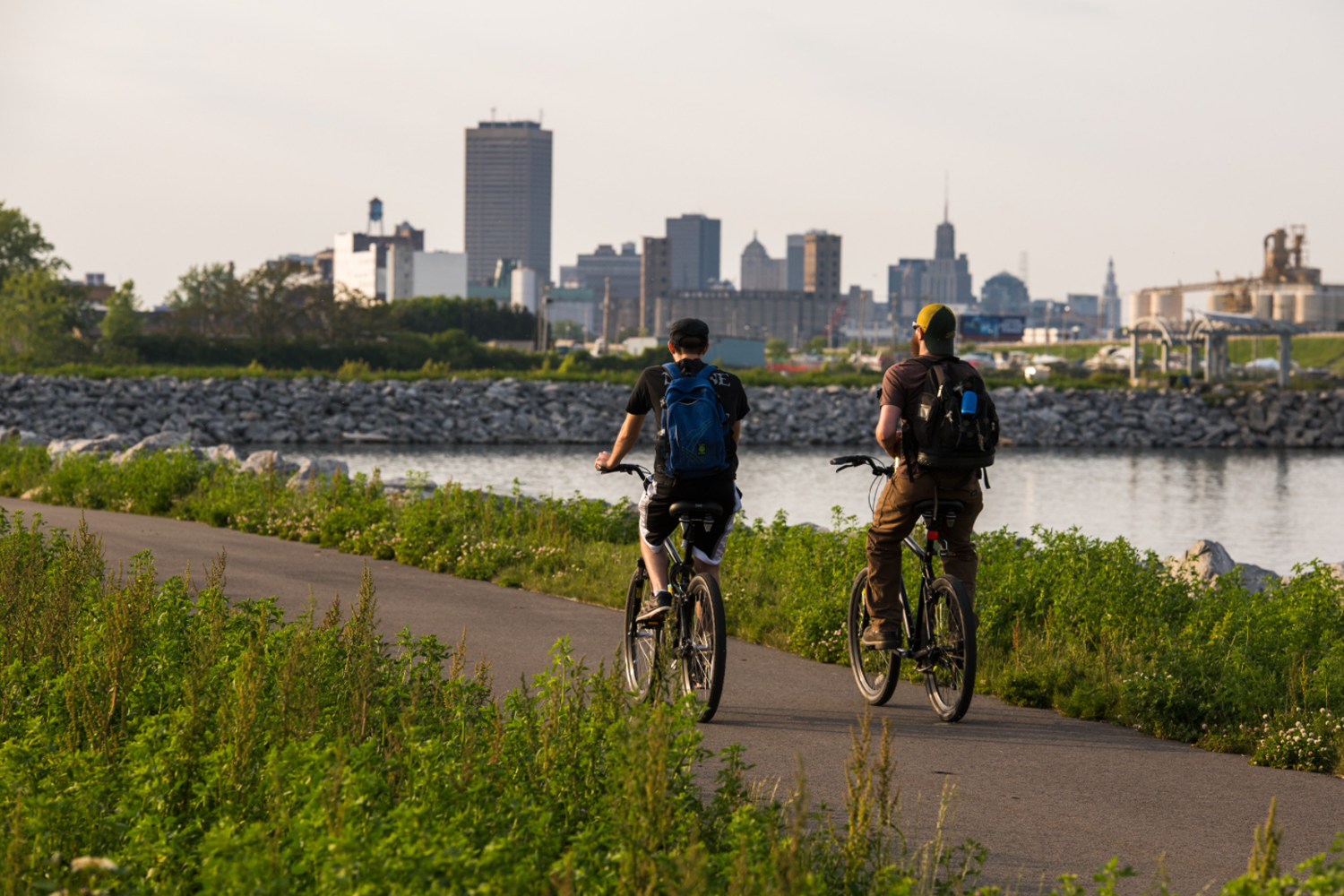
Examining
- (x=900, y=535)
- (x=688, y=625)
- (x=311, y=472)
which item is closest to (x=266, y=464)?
(x=311, y=472)

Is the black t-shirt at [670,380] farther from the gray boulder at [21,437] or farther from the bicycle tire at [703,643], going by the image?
the gray boulder at [21,437]

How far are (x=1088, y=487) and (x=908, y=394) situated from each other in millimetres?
27201

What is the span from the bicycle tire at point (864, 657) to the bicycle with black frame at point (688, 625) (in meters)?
1.12

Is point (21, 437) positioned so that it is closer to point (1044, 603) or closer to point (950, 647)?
point (1044, 603)

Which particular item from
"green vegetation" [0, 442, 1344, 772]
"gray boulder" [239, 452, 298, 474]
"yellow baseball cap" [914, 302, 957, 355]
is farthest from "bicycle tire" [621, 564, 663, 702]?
"gray boulder" [239, 452, 298, 474]

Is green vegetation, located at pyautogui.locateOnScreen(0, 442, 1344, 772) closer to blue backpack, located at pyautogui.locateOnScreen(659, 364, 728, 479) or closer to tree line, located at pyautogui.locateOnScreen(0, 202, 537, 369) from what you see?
blue backpack, located at pyautogui.locateOnScreen(659, 364, 728, 479)

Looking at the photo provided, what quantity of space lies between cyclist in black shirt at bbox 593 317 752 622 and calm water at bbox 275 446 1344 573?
13.9 meters

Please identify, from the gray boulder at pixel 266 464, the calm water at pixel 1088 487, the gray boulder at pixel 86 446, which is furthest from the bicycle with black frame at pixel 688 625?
the gray boulder at pixel 86 446

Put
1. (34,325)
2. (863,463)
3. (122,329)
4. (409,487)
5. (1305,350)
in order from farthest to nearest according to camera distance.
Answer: (1305,350) → (122,329) → (34,325) → (409,487) → (863,463)

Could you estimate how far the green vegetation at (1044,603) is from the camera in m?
7.20

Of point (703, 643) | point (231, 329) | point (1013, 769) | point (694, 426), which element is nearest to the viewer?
point (1013, 769)

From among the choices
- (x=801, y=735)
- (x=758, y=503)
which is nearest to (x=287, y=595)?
(x=801, y=735)

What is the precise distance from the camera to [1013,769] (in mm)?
6406

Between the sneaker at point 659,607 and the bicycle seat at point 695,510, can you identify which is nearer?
the bicycle seat at point 695,510
